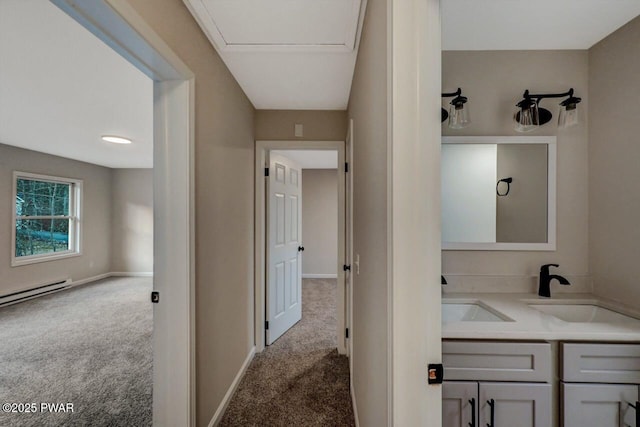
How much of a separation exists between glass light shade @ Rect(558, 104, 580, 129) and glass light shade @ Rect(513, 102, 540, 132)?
0.12m

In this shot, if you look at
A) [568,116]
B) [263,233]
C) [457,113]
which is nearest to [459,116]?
[457,113]

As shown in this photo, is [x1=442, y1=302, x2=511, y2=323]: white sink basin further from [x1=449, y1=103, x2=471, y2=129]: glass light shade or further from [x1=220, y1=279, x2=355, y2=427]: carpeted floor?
[x1=449, y1=103, x2=471, y2=129]: glass light shade

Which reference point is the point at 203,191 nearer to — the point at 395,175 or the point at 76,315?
the point at 395,175

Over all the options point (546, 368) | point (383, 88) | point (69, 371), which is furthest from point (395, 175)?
point (69, 371)

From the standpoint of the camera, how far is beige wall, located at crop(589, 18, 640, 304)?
1.39m

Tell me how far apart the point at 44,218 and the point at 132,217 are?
141cm

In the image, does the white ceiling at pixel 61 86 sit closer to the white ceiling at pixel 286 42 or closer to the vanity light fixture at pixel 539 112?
the white ceiling at pixel 286 42

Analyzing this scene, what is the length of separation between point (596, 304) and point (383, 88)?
177cm

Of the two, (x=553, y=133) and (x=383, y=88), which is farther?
(x=553, y=133)

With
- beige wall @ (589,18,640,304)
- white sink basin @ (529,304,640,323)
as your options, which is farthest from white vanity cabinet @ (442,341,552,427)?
beige wall @ (589,18,640,304)

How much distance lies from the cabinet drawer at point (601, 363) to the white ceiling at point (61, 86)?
9.58 feet

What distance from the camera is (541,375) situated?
1109mm

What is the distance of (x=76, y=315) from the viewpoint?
354 centimetres

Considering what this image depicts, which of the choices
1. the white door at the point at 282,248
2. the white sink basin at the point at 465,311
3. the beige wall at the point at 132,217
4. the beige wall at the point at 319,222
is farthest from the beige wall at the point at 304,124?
the beige wall at the point at 132,217
